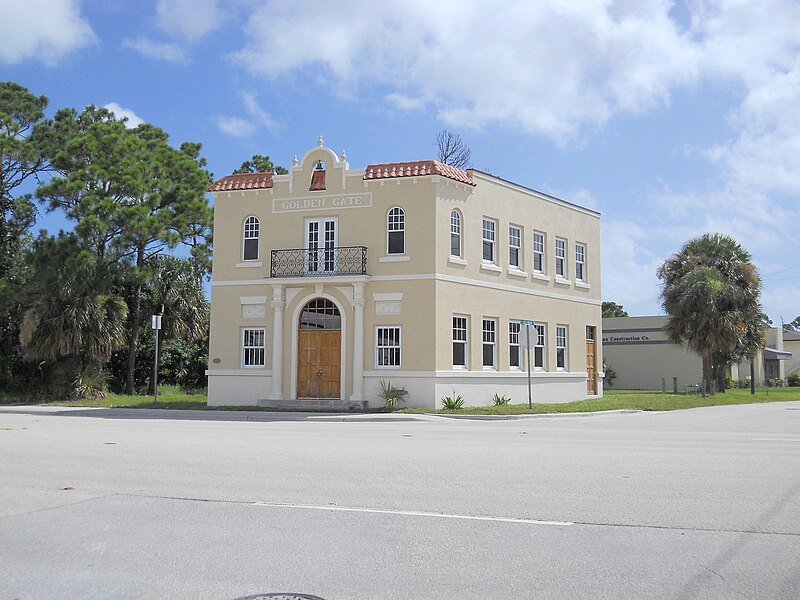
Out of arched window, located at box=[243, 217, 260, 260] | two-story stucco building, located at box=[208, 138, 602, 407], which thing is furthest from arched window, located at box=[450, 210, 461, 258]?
arched window, located at box=[243, 217, 260, 260]

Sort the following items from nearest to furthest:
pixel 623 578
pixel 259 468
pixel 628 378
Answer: pixel 623 578 < pixel 259 468 < pixel 628 378

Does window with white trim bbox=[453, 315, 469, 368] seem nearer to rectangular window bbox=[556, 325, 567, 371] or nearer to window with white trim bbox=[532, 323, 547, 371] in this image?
window with white trim bbox=[532, 323, 547, 371]

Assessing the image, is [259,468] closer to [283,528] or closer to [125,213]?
[283,528]

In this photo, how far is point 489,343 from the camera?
28438 mm

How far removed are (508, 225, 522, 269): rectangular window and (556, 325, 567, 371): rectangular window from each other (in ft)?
11.8

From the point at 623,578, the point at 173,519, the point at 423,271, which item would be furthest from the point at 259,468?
the point at 423,271

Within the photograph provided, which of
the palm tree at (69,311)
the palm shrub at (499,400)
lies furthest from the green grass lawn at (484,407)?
the palm tree at (69,311)

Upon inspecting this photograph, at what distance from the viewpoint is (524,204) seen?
30516 millimetres

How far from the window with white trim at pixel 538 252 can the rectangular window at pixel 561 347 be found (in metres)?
2.53

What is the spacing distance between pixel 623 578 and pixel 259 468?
658cm

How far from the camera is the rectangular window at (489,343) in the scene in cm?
2839

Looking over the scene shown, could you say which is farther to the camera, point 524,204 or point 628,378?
point 628,378

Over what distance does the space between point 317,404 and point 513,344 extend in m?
7.51

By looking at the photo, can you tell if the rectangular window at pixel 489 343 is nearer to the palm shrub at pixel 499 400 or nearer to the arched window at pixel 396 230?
the palm shrub at pixel 499 400
